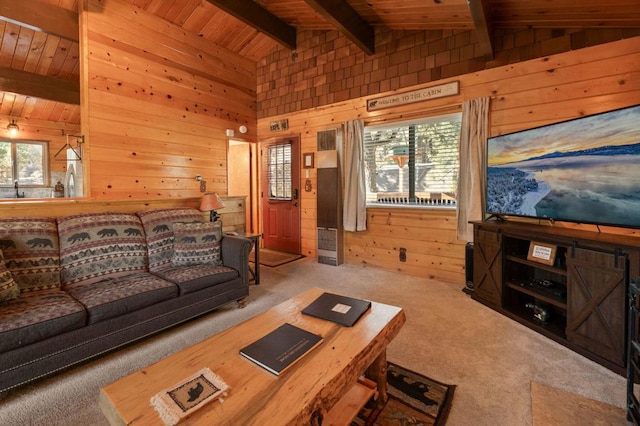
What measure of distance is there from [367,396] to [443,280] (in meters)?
2.61

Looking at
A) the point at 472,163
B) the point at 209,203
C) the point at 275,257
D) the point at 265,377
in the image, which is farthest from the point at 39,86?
the point at 472,163

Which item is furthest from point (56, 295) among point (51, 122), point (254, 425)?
point (51, 122)

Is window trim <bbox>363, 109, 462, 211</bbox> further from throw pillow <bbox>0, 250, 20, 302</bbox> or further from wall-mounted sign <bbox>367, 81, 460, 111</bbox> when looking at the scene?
throw pillow <bbox>0, 250, 20, 302</bbox>

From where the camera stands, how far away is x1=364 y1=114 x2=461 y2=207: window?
12.5 feet

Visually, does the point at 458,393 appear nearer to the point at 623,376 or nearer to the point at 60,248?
the point at 623,376

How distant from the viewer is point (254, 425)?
95cm

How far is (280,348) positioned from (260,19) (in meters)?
4.72

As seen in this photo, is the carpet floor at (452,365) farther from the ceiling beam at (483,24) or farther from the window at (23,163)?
the window at (23,163)

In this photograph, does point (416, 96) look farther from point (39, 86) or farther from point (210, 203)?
point (39, 86)

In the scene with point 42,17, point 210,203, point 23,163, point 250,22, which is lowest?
point 210,203

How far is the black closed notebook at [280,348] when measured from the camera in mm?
1248

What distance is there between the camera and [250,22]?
169 inches

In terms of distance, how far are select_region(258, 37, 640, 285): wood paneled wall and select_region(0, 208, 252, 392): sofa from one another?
212 centimetres

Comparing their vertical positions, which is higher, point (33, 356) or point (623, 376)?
point (33, 356)
